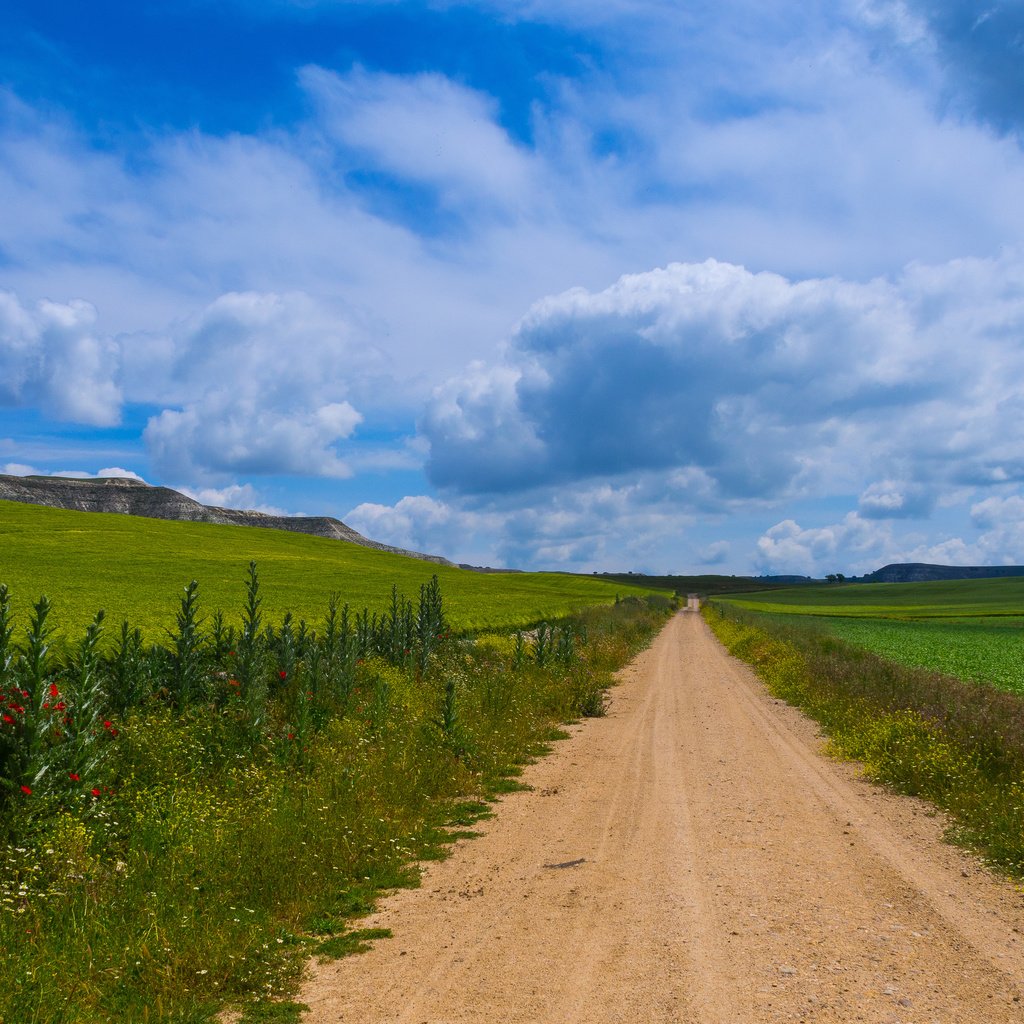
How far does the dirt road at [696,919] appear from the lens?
17.0 ft

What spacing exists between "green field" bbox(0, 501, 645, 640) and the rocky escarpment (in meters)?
44.7

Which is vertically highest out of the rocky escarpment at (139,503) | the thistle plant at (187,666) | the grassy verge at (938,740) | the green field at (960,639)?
the rocky escarpment at (139,503)

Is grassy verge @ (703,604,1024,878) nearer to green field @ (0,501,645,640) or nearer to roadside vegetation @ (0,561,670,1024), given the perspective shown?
roadside vegetation @ (0,561,670,1024)

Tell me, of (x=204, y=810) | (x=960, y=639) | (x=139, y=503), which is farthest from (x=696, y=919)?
(x=139, y=503)

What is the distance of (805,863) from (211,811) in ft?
21.8

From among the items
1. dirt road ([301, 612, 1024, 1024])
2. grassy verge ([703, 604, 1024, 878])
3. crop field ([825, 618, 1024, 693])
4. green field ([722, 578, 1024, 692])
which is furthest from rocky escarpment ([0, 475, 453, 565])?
dirt road ([301, 612, 1024, 1024])

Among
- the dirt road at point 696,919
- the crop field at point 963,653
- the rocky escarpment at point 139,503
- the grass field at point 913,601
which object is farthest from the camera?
the rocky escarpment at point 139,503

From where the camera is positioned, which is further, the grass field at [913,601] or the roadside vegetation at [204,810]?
the grass field at [913,601]

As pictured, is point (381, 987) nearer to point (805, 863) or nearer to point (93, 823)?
point (93, 823)

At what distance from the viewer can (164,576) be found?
33.4 metres

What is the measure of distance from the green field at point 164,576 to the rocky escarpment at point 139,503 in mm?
44684

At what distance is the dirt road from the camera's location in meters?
5.19

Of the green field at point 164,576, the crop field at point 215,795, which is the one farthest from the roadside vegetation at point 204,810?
the green field at point 164,576

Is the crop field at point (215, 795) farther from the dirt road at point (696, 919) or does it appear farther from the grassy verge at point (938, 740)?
the grassy verge at point (938, 740)
